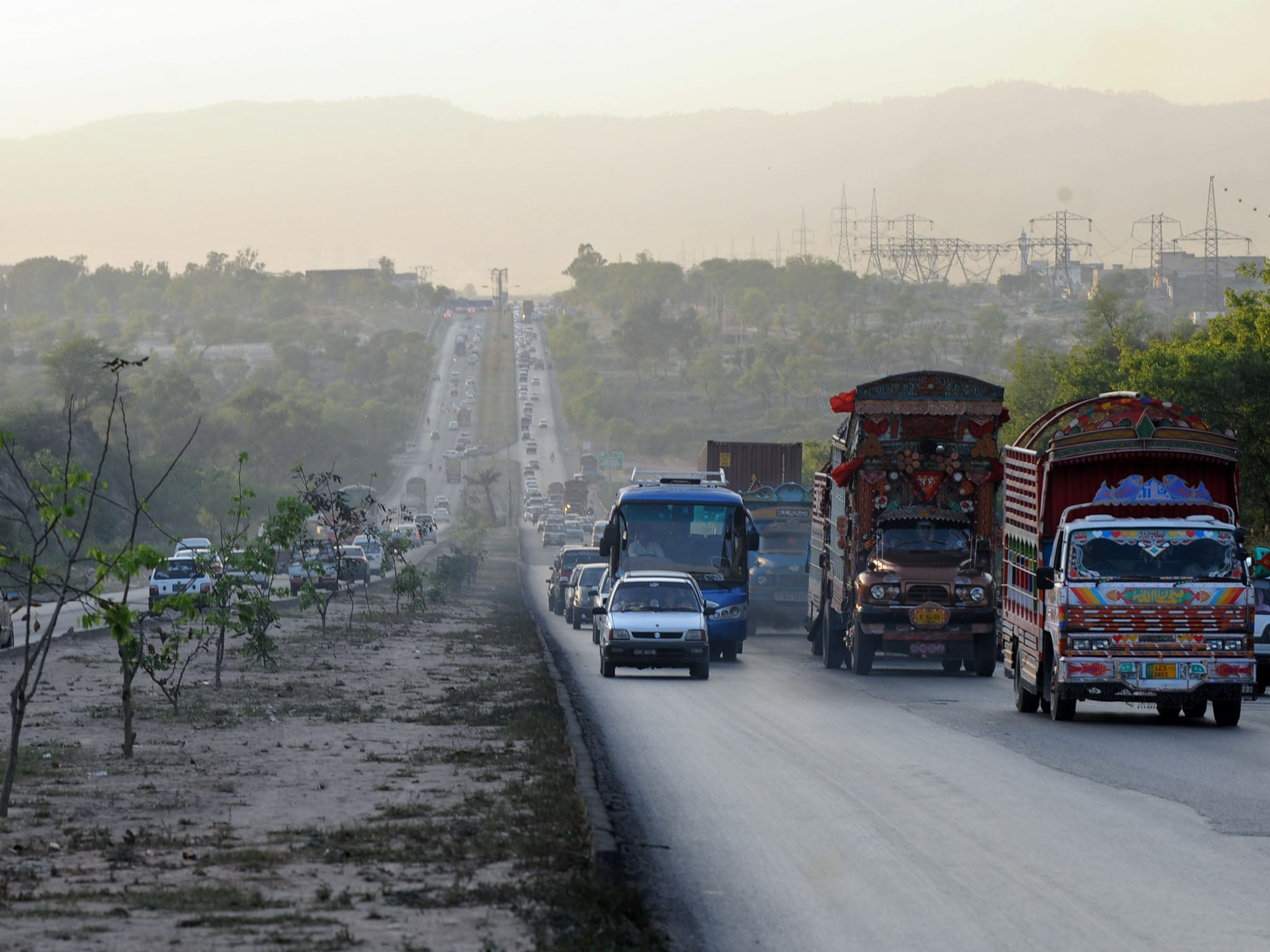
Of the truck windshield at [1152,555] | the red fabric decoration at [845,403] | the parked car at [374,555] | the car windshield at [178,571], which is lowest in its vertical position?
the parked car at [374,555]

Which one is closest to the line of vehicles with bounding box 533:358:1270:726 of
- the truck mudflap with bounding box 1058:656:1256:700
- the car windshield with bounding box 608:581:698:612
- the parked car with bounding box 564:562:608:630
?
the truck mudflap with bounding box 1058:656:1256:700

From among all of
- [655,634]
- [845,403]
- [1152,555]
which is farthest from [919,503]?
[1152,555]

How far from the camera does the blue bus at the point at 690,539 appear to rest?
33719 millimetres

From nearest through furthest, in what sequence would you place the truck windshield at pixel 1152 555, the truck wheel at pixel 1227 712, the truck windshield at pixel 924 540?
the truck windshield at pixel 1152 555
the truck wheel at pixel 1227 712
the truck windshield at pixel 924 540

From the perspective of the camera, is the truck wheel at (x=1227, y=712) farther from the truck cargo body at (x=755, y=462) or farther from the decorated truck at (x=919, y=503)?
the truck cargo body at (x=755, y=462)

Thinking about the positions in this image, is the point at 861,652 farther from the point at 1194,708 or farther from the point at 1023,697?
the point at 1194,708

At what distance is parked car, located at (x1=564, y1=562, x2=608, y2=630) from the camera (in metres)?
44.8

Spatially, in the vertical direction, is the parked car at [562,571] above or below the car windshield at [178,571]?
below

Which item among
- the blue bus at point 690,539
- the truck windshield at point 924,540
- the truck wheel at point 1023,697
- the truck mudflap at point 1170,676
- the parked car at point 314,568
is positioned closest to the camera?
the truck mudflap at point 1170,676

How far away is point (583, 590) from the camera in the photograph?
45.2 meters

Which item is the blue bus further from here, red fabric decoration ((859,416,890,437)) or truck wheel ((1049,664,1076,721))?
truck wheel ((1049,664,1076,721))

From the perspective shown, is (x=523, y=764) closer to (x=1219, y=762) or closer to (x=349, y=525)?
(x=1219, y=762)

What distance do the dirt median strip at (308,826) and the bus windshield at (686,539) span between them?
9.79m

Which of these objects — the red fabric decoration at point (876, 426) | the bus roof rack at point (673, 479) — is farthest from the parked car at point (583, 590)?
the red fabric decoration at point (876, 426)
